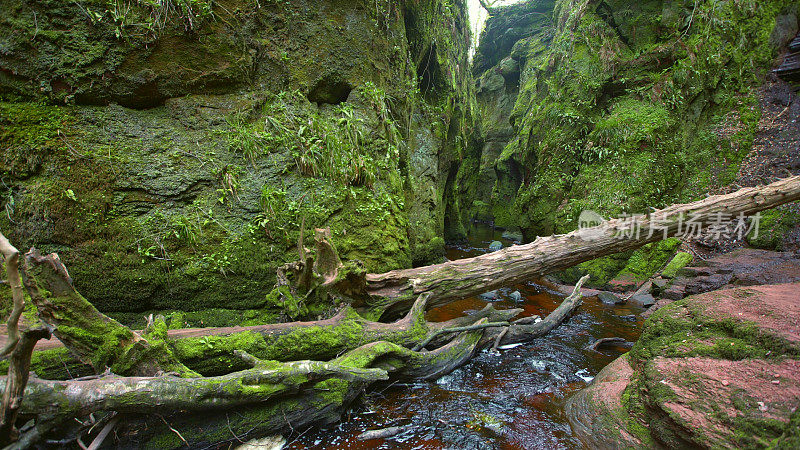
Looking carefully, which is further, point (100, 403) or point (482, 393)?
point (482, 393)

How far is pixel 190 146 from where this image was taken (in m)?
4.46

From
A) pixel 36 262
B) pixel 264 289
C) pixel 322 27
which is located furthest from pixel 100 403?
pixel 322 27

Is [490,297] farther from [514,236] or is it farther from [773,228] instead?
[514,236]

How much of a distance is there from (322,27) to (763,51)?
1086 centimetres

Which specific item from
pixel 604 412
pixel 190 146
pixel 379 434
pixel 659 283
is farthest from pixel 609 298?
pixel 190 146

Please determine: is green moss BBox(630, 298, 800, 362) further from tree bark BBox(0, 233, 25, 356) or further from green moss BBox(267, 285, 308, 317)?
tree bark BBox(0, 233, 25, 356)

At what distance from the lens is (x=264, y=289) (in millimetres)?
4246

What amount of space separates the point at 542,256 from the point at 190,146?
5.33 m

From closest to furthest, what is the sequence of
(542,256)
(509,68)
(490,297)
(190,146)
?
1. (190,146)
2. (542,256)
3. (490,297)
4. (509,68)

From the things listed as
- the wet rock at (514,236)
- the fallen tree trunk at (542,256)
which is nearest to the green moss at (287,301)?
the fallen tree trunk at (542,256)

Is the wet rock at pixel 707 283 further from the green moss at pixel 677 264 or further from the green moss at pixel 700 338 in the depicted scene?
the green moss at pixel 700 338

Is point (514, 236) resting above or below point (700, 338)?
below

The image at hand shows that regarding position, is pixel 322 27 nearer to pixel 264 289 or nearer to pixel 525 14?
pixel 264 289

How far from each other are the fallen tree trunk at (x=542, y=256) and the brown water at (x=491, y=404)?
1.02 m
